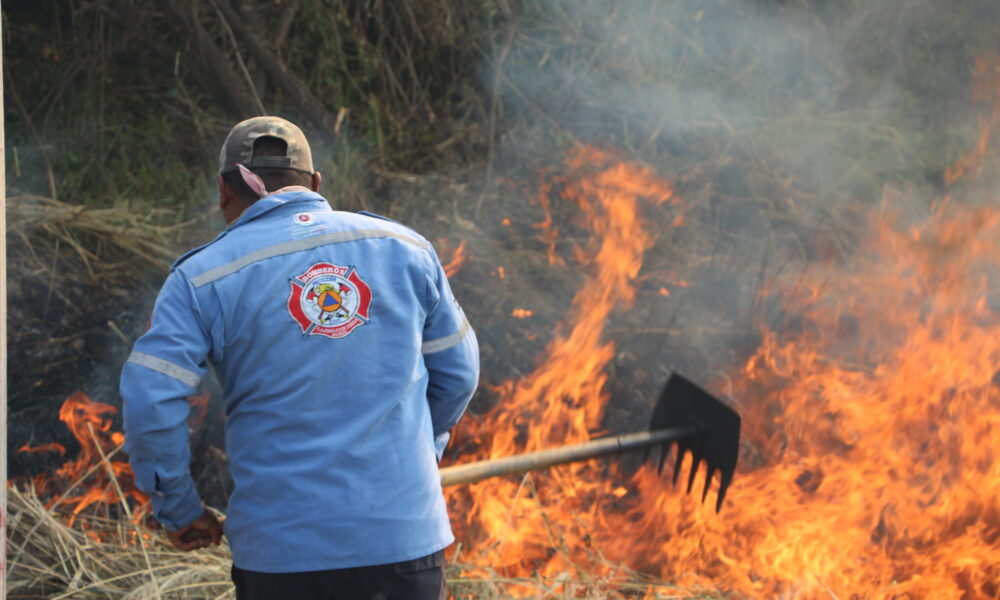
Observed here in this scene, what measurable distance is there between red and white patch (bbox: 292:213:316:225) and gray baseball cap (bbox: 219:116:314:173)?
0.21 metres

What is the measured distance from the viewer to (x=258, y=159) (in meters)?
2.45

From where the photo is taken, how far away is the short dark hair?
8.06ft

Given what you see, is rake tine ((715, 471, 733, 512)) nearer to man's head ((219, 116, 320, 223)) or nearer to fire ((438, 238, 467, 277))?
man's head ((219, 116, 320, 223))

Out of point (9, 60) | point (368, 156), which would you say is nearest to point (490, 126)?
point (368, 156)

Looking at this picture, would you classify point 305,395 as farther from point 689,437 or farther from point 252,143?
point 689,437

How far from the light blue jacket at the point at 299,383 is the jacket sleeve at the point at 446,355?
0.53ft

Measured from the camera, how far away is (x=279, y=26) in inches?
280

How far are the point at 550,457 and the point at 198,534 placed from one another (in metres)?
1.49

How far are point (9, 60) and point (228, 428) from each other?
6240mm

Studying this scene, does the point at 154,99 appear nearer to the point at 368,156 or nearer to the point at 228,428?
the point at 368,156

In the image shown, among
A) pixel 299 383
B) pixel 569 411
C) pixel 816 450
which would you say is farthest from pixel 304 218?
pixel 816 450

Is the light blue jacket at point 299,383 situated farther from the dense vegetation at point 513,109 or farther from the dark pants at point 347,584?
the dense vegetation at point 513,109

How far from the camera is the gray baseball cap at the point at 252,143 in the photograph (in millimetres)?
2445

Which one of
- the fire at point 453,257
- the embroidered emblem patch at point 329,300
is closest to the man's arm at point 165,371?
the embroidered emblem patch at point 329,300
